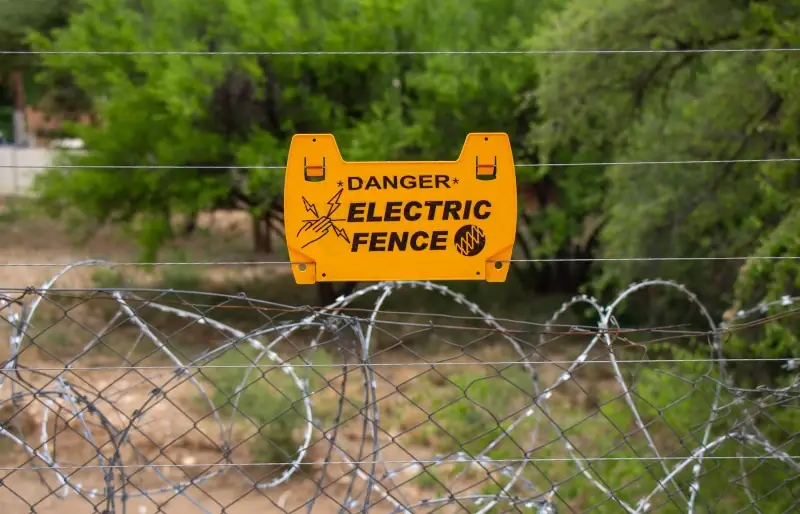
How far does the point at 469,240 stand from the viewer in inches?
92.0

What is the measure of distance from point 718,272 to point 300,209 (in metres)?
6.87

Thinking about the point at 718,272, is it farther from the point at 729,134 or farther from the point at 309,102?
the point at 309,102

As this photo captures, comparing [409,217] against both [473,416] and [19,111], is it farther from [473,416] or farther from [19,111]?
[19,111]

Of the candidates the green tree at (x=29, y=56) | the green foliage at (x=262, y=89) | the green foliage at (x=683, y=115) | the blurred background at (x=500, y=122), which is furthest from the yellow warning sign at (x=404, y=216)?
the green tree at (x=29, y=56)

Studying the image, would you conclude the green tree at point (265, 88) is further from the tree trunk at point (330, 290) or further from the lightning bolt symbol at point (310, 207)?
the lightning bolt symbol at point (310, 207)

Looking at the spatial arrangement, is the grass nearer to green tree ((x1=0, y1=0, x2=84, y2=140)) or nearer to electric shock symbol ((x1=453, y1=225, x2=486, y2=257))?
electric shock symbol ((x1=453, y1=225, x2=486, y2=257))

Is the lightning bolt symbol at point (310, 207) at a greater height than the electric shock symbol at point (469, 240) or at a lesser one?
greater

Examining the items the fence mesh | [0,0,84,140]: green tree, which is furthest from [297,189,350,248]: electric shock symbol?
[0,0,84,140]: green tree

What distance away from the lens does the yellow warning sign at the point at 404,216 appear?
2.32m

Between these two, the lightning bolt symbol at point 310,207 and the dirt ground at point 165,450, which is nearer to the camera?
the lightning bolt symbol at point 310,207

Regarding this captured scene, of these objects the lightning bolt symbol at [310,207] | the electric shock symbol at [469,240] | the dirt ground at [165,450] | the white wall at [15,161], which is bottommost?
the white wall at [15,161]

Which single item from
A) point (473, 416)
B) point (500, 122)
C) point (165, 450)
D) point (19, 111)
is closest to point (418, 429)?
point (473, 416)

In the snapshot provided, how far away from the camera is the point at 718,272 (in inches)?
328

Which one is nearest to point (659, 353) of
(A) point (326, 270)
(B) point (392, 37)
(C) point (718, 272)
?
(C) point (718, 272)
